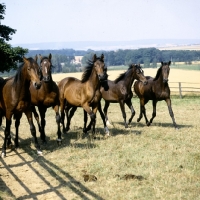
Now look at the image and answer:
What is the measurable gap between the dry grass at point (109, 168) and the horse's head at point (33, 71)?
2.00 metres

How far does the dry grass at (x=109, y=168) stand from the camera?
5602 mm

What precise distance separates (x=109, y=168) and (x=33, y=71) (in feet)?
9.72

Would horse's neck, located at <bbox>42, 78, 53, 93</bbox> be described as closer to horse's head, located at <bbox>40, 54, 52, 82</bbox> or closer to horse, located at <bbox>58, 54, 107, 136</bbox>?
horse's head, located at <bbox>40, 54, 52, 82</bbox>

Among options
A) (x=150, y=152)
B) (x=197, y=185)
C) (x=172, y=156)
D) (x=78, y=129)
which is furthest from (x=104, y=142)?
(x=197, y=185)

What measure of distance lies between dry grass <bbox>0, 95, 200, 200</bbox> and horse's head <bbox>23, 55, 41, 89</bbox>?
2.00m

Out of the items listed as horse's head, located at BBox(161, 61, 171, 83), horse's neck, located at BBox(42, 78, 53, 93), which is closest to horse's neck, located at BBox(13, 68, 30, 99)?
horse's neck, located at BBox(42, 78, 53, 93)

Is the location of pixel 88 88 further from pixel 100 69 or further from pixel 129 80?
pixel 129 80

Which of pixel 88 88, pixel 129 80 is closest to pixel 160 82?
pixel 129 80

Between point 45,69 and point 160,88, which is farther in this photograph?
point 160,88

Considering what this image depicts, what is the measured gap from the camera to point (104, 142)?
31.2 feet

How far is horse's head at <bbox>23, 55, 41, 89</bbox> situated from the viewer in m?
7.43

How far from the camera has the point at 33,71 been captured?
7570 mm

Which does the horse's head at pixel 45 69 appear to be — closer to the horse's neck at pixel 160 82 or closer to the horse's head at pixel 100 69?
the horse's head at pixel 100 69

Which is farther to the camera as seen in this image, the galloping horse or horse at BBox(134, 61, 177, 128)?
the galloping horse
